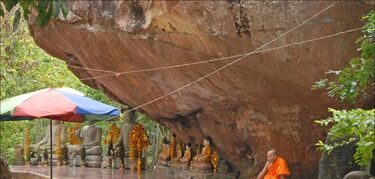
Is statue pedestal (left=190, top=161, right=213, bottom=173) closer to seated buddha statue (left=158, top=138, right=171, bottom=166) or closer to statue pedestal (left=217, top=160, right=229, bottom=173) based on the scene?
statue pedestal (left=217, top=160, right=229, bottom=173)

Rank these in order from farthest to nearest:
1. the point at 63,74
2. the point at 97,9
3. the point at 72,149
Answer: the point at 63,74
the point at 72,149
the point at 97,9

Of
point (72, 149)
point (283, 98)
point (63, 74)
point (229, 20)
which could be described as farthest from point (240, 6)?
point (63, 74)

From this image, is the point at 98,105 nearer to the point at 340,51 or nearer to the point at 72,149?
the point at 340,51

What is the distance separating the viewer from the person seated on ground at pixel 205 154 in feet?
46.6

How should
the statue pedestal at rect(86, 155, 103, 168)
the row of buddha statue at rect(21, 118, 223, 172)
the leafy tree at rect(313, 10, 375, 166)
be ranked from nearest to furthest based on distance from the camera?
the leafy tree at rect(313, 10, 375, 166)
the row of buddha statue at rect(21, 118, 223, 172)
the statue pedestal at rect(86, 155, 103, 168)

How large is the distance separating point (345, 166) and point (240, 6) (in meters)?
2.98

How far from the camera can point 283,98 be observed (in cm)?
1162

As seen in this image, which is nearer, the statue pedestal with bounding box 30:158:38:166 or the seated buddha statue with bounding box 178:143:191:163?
the seated buddha statue with bounding box 178:143:191:163

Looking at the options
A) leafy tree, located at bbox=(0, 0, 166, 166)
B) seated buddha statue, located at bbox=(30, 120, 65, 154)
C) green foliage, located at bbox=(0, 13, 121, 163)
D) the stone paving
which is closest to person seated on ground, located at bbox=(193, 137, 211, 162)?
the stone paving

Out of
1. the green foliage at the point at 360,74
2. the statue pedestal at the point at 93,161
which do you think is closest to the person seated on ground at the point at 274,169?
the green foliage at the point at 360,74

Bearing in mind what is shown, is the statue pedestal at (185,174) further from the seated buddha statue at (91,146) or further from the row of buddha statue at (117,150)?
the seated buddha statue at (91,146)

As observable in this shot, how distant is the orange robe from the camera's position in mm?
10648

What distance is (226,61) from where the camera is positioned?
10.9 metres

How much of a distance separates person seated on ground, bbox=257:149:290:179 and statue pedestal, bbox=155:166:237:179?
3165mm
